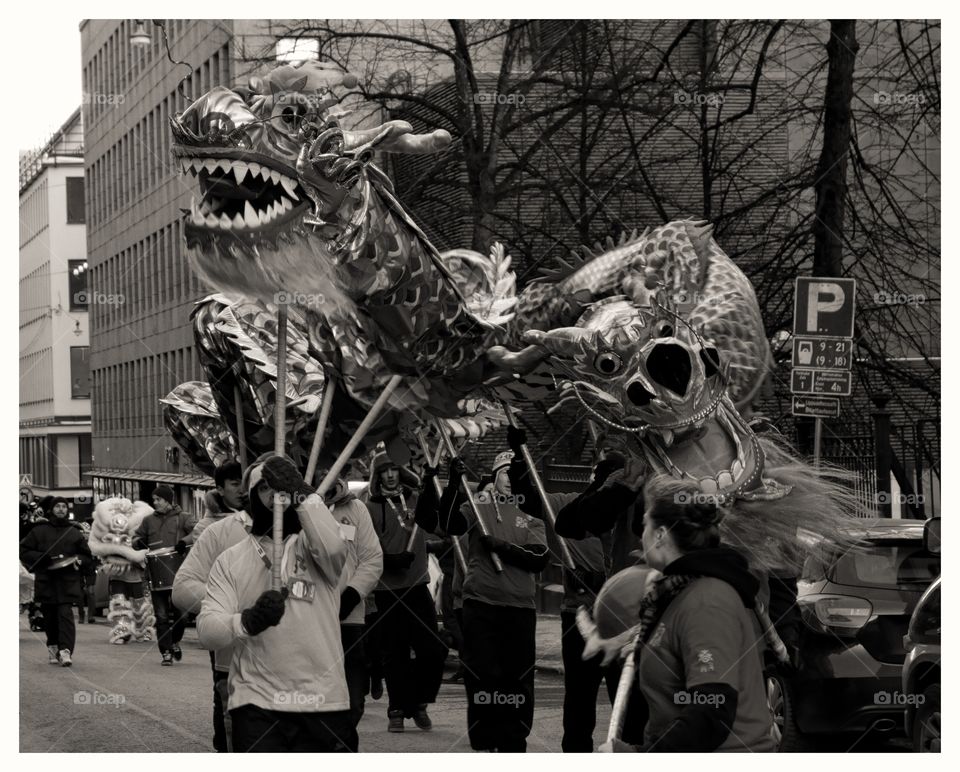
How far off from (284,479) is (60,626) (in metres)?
6.50

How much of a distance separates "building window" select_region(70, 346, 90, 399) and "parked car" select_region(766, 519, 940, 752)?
3.76 m

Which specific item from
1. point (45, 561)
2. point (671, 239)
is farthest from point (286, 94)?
point (45, 561)

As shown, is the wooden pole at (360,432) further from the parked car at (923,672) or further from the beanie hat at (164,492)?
the beanie hat at (164,492)

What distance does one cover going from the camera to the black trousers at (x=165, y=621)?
12.5 meters

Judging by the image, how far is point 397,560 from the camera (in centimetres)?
935

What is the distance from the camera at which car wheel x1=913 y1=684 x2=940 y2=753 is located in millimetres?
7273

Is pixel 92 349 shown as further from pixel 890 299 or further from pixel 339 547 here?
pixel 890 299

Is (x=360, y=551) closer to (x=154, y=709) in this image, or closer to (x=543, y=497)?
(x=543, y=497)

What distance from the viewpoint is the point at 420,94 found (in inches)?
377

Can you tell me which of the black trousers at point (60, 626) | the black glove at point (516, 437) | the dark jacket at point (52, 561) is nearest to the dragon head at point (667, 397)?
the black glove at point (516, 437)

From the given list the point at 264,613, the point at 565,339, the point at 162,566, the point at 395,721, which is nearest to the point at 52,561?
the point at 162,566

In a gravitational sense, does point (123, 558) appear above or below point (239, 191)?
below

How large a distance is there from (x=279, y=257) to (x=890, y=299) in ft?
12.5

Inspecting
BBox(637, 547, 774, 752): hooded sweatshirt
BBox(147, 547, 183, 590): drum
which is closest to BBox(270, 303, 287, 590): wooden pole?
BBox(637, 547, 774, 752): hooded sweatshirt
